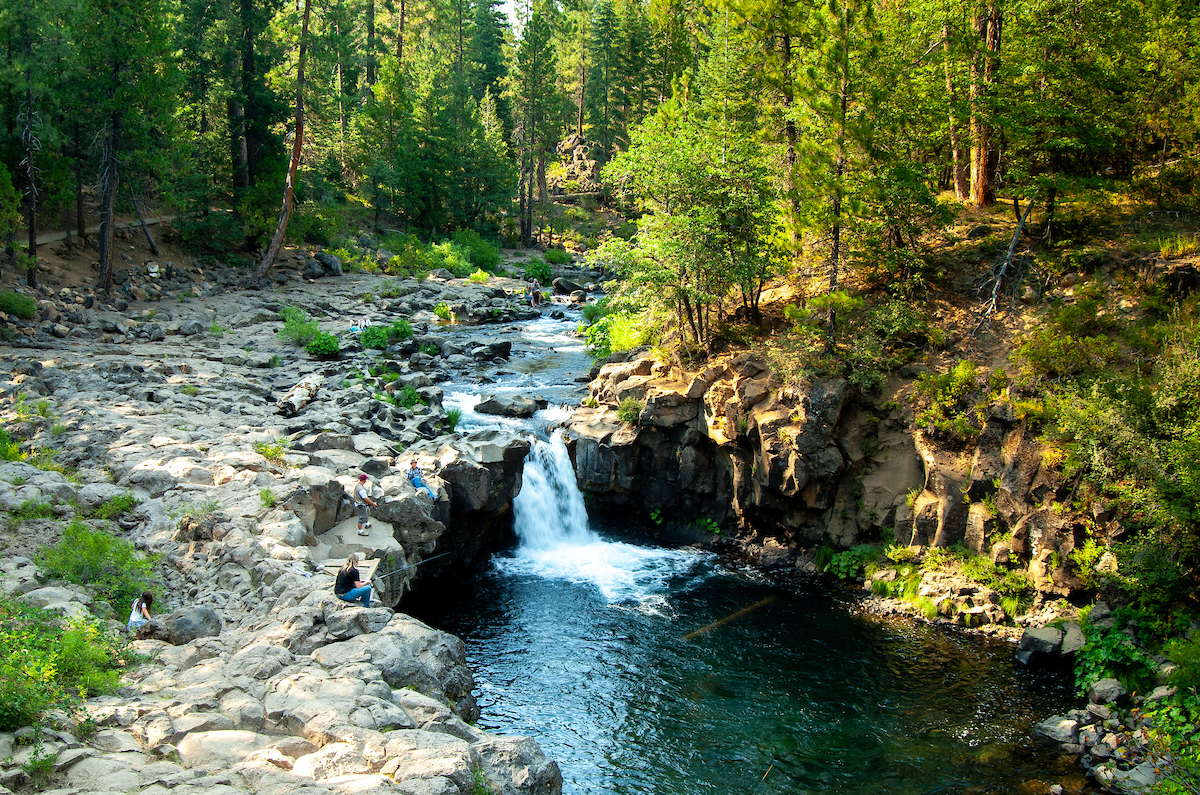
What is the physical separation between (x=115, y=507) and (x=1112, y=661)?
58.0 ft

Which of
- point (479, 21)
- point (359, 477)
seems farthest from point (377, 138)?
point (359, 477)

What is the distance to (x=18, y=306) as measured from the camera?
22.1 m

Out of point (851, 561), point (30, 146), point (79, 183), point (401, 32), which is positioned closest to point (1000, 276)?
point (851, 561)

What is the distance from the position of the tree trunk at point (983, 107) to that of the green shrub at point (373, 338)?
66.6 feet

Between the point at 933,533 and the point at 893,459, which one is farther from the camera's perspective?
the point at 893,459

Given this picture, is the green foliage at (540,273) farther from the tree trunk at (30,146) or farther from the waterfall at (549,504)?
the waterfall at (549,504)

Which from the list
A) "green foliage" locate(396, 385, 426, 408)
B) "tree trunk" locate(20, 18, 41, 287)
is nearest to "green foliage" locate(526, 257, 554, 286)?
"green foliage" locate(396, 385, 426, 408)

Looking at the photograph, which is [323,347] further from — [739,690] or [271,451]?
[739,690]

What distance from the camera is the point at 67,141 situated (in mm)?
27156

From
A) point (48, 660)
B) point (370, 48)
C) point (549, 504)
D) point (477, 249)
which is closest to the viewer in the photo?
point (48, 660)

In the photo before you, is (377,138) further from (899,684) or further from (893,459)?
(899,684)

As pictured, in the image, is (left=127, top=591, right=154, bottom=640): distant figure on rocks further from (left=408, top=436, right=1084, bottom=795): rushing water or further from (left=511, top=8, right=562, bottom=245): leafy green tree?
(left=511, top=8, right=562, bottom=245): leafy green tree

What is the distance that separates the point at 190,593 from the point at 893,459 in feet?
48.6

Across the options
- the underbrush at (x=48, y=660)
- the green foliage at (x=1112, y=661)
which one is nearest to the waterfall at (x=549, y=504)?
the underbrush at (x=48, y=660)
